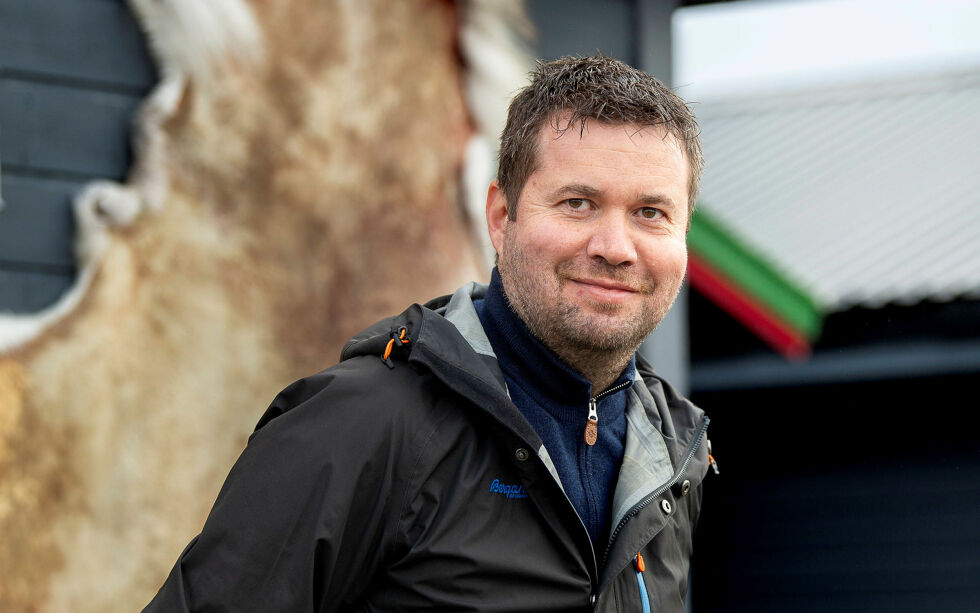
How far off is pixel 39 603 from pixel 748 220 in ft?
15.8

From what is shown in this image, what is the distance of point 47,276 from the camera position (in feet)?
9.30

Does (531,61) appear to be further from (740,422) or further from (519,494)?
(740,422)

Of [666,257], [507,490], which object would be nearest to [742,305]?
[666,257]

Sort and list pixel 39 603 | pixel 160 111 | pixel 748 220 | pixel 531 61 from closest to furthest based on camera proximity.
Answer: pixel 39 603 → pixel 160 111 → pixel 531 61 → pixel 748 220

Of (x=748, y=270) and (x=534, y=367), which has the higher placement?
(x=534, y=367)

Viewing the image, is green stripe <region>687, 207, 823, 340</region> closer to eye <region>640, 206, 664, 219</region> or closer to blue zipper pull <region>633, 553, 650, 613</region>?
eye <region>640, 206, 664, 219</region>

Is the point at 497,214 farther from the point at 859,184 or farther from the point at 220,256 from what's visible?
the point at 859,184

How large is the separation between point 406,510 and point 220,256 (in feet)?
5.28

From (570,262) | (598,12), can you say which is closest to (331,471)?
(570,262)

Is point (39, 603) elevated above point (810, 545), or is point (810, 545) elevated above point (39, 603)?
point (39, 603)

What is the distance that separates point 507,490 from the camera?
169 cm

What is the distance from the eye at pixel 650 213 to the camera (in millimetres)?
1819

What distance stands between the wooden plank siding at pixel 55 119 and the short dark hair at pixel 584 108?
4.59 ft

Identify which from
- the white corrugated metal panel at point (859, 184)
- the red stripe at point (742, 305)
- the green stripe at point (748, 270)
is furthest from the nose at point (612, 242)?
the white corrugated metal panel at point (859, 184)
